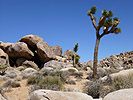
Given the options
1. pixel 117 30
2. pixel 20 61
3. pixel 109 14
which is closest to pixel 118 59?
pixel 20 61

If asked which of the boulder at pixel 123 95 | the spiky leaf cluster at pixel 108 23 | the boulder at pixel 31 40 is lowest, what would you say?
the boulder at pixel 123 95

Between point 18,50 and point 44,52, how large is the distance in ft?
13.9

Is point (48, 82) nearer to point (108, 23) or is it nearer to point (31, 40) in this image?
point (108, 23)

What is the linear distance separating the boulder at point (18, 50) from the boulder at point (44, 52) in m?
1.61

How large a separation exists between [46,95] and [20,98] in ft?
10.7

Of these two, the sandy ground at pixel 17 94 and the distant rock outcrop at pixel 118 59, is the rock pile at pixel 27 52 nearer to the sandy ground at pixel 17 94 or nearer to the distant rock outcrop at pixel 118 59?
the sandy ground at pixel 17 94

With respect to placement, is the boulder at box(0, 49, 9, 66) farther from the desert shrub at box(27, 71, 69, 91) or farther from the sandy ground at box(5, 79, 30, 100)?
the sandy ground at box(5, 79, 30, 100)

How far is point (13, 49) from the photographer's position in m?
24.4

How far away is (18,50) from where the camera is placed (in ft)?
79.8

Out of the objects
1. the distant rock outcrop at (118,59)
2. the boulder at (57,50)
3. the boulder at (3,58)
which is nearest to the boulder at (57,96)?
the boulder at (3,58)

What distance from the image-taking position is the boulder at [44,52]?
24547mm

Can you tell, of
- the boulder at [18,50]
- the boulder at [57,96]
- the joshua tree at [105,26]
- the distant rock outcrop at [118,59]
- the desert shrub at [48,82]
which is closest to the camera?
the boulder at [57,96]

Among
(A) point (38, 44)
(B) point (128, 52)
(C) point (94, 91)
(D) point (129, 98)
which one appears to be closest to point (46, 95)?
(D) point (129, 98)

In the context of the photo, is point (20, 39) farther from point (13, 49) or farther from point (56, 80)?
point (56, 80)
